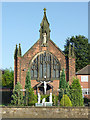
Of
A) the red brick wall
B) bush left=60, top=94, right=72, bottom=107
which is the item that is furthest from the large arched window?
bush left=60, top=94, right=72, bottom=107

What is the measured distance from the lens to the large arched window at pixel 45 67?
44.5 metres

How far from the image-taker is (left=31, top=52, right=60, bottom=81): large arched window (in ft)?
146

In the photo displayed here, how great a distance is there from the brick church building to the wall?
16.4 m

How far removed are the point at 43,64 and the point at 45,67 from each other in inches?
21.5

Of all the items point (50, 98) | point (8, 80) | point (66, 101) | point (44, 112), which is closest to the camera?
point (44, 112)

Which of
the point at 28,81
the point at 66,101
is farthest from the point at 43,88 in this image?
the point at 66,101

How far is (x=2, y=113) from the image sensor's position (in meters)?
27.5

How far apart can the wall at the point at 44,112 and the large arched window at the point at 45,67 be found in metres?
16.8

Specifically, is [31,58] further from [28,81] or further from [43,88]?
[43,88]

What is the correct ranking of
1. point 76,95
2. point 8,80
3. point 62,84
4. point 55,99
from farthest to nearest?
point 8,80
point 62,84
point 55,99
point 76,95

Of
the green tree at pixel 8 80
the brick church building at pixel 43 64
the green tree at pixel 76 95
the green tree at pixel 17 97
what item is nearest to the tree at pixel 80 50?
the green tree at pixel 8 80

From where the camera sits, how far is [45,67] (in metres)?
44.6

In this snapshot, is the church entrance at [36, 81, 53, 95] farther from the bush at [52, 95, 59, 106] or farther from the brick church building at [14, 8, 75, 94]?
the bush at [52, 95, 59, 106]

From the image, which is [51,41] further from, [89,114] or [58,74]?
[89,114]
